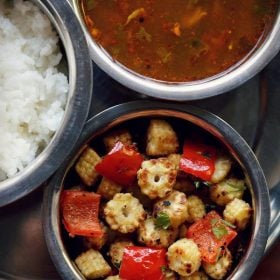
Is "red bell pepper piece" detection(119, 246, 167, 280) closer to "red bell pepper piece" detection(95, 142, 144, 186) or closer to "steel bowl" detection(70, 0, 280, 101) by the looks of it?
"red bell pepper piece" detection(95, 142, 144, 186)

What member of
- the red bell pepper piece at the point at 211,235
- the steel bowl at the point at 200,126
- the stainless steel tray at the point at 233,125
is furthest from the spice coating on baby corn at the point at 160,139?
the red bell pepper piece at the point at 211,235

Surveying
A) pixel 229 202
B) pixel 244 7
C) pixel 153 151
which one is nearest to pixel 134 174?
pixel 153 151

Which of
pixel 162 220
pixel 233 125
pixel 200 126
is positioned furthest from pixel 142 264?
pixel 233 125

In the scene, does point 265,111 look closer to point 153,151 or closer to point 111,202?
point 153,151

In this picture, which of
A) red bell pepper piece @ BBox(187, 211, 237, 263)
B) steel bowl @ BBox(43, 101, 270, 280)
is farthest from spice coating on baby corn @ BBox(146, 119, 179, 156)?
red bell pepper piece @ BBox(187, 211, 237, 263)

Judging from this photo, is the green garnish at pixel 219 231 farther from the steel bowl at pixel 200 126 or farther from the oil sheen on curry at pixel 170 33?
the oil sheen on curry at pixel 170 33

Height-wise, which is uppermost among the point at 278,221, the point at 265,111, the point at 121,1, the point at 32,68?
the point at 121,1
